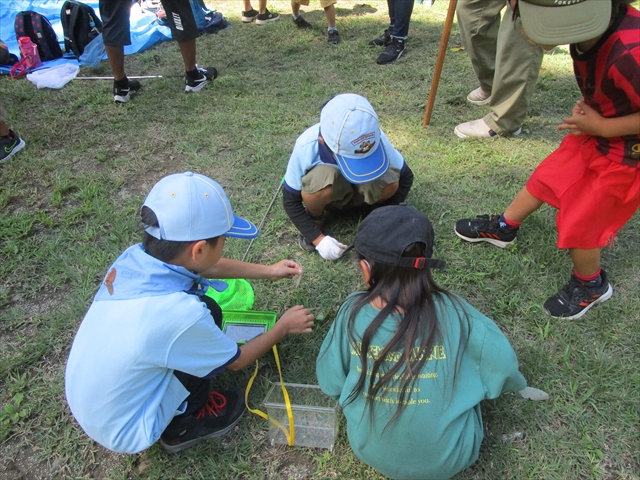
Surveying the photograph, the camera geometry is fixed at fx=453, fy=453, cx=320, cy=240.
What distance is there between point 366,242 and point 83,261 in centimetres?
170

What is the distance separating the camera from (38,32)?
4.28 metres

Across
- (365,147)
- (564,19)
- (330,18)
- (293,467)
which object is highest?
(564,19)

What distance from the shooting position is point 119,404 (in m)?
1.28

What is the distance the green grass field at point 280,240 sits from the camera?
155 cm

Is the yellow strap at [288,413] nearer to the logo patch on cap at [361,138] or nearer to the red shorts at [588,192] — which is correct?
the logo patch on cap at [361,138]

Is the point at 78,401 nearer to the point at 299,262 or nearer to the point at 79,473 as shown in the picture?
the point at 79,473

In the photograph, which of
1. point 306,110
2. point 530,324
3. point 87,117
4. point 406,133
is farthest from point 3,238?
point 530,324

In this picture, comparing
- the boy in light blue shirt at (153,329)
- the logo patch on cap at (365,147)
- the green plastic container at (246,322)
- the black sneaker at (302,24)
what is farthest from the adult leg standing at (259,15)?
the boy in light blue shirt at (153,329)

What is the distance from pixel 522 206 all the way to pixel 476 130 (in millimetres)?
1081

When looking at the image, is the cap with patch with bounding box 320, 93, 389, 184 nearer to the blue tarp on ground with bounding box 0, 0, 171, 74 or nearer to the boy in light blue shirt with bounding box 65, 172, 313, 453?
the boy in light blue shirt with bounding box 65, 172, 313, 453

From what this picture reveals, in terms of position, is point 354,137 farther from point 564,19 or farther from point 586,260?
point 586,260

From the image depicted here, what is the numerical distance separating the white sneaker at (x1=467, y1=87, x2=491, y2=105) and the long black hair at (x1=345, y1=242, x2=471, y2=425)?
2465 millimetres

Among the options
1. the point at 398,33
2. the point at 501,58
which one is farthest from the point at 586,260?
the point at 398,33

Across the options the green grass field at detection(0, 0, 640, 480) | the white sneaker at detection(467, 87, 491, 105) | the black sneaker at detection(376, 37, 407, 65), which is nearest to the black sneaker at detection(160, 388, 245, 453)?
the green grass field at detection(0, 0, 640, 480)
